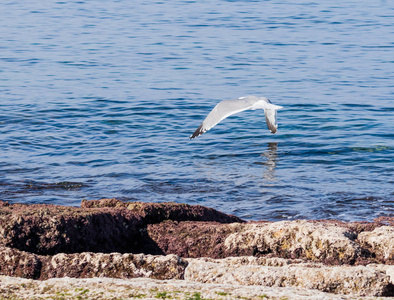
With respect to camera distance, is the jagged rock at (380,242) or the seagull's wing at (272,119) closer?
the jagged rock at (380,242)

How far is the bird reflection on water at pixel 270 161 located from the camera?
451 inches

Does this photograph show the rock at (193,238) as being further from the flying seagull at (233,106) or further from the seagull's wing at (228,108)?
the seagull's wing at (228,108)

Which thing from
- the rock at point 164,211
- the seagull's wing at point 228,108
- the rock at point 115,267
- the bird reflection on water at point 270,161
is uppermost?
the rock at point 115,267

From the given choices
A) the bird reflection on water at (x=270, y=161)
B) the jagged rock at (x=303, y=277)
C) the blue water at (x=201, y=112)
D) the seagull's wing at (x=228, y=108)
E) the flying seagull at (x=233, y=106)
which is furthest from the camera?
the seagull's wing at (x=228, y=108)

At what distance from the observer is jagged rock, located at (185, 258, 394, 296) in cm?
412

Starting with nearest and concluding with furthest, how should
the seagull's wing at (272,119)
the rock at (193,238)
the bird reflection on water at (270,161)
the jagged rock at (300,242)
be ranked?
the jagged rock at (300,242) → the rock at (193,238) → the bird reflection on water at (270,161) → the seagull's wing at (272,119)

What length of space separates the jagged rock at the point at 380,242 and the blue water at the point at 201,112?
387 cm

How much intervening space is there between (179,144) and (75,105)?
15.5 ft

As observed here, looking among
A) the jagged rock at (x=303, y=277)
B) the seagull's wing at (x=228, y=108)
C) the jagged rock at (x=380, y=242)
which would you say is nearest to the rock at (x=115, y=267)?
the jagged rock at (x=303, y=277)

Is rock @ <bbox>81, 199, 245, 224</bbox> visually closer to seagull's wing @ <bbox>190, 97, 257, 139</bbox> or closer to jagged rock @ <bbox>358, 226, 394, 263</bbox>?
jagged rock @ <bbox>358, 226, 394, 263</bbox>

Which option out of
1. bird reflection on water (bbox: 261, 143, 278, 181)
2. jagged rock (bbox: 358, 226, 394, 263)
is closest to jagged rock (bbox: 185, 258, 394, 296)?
jagged rock (bbox: 358, 226, 394, 263)

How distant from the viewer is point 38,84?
2019 centimetres

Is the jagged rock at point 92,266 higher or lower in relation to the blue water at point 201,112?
higher

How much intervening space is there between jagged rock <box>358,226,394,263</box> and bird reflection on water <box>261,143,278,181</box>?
5961 mm
